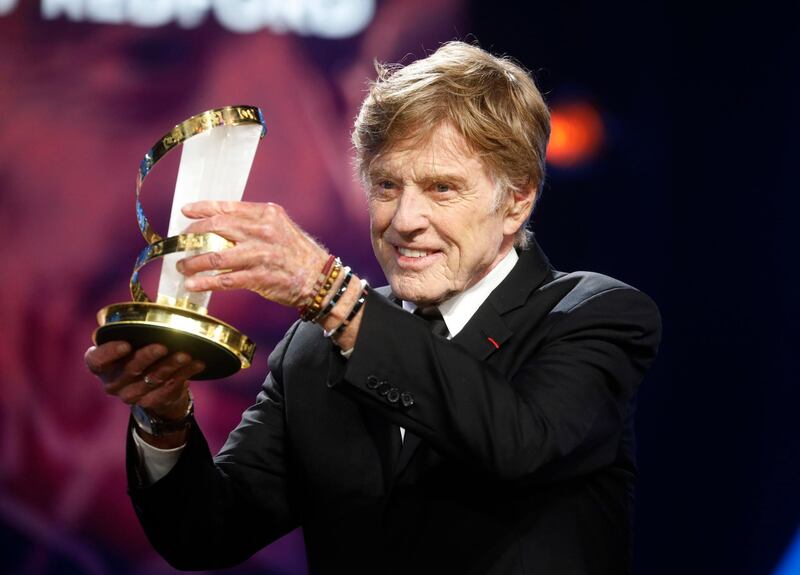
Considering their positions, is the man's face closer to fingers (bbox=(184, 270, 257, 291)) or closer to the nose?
the nose

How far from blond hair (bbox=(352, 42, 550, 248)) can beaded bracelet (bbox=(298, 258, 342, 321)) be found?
46 cm

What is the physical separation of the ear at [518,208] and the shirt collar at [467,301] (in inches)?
2.8

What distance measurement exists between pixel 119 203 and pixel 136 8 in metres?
0.61

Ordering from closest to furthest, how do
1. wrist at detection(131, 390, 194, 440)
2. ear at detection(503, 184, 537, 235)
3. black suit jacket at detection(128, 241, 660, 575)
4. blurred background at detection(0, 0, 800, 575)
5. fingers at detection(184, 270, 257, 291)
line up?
fingers at detection(184, 270, 257, 291), black suit jacket at detection(128, 241, 660, 575), wrist at detection(131, 390, 194, 440), ear at detection(503, 184, 537, 235), blurred background at detection(0, 0, 800, 575)

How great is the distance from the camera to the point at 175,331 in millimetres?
1303

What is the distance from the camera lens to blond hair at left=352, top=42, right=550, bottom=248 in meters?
1.70

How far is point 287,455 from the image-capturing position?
6.08ft

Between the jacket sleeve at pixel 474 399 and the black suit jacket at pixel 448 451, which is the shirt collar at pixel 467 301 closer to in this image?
the black suit jacket at pixel 448 451

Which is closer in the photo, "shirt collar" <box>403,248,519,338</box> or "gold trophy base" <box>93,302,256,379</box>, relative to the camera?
"gold trophy base" <box>93,302,256,379</box>

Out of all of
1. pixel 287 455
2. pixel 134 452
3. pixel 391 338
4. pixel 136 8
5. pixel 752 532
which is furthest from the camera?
pixel 136 8

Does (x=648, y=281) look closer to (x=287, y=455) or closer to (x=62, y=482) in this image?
(x=287, y=455)

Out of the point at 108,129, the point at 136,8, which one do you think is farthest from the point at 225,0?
the point at 108,129

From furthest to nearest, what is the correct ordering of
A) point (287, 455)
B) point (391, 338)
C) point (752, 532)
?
point (752, 532)
point (287, 455)
point (391, 338)

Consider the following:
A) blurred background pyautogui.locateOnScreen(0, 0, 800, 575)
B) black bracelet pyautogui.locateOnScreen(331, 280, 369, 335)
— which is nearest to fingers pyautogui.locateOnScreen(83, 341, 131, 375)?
black bracelet pyautogui.locateOnScreen(331, 280, 369, 335)
